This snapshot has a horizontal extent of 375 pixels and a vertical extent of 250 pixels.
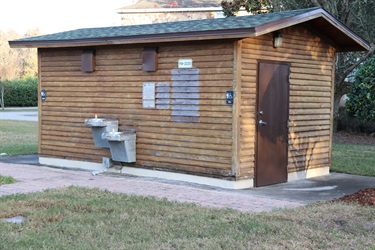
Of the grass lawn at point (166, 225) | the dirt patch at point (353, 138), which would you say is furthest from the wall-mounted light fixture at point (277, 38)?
the dirt patch at point (353, 138)

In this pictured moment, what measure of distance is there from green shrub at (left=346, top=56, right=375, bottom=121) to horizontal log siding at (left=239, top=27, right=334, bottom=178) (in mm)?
6451

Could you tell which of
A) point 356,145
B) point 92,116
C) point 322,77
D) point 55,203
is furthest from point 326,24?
point 356,145

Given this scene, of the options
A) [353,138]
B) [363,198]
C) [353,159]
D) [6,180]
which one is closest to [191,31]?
[363,198]

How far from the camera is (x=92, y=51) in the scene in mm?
10633

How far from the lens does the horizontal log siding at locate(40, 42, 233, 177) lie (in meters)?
8.95

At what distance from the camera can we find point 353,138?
18.2 m

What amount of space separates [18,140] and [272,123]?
33.1ft

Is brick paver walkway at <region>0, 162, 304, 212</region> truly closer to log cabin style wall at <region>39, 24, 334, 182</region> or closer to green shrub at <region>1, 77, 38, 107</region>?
log cabin style wall at <region>39, 24, 334, 182</region>

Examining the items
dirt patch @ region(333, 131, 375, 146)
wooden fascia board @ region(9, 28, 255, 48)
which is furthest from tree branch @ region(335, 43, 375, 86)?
wooden fascia board @ region(9, 28, 255, 48)

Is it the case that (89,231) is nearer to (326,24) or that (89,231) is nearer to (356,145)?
(326,24)

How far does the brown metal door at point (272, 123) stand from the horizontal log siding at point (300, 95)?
155 millimetres

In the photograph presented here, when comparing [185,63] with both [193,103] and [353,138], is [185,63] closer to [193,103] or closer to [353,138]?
[193,103]

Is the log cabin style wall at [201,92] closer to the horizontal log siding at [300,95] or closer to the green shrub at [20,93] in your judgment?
the horizontal log siding at [300,95]

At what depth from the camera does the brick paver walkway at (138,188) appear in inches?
301
